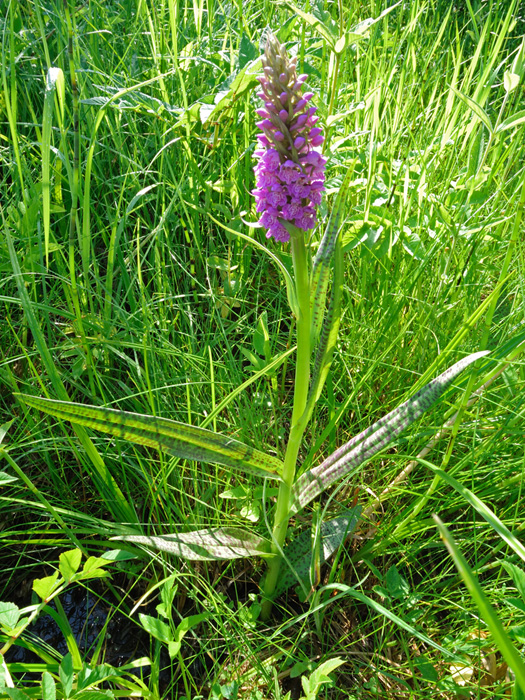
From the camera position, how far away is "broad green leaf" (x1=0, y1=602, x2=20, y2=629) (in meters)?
1.00

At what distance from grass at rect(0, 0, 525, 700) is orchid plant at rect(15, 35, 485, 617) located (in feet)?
0.31

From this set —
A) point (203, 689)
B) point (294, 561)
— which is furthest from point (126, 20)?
point (203, 689)

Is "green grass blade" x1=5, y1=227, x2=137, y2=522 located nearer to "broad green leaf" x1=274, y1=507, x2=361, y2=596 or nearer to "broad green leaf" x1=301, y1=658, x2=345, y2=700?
"broad green leaf" x1=274, y1=507, x2=361, y2=596

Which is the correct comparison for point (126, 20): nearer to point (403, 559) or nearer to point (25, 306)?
point (25, 306)

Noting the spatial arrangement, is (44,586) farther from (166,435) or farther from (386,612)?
(386,612)

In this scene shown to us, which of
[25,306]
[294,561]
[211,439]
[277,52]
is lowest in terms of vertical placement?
[294,561]

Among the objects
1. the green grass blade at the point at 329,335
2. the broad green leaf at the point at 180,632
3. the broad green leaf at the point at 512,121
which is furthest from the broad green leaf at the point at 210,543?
the broad green leaf at the point at 512,121

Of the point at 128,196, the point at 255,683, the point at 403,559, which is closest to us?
the point at 255,683

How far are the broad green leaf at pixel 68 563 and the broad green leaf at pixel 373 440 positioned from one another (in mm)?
485

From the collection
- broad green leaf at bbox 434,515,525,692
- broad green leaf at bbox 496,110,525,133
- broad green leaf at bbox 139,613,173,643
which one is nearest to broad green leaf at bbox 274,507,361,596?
broad green leaf at bbox 139,613,173,643

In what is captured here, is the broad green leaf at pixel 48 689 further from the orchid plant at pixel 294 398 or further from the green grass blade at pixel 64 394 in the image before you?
the green grass blade at pixel 64 394

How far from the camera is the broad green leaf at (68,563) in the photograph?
1.09m

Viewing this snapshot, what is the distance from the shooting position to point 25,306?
1.29m

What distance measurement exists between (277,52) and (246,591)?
130 centimetres
